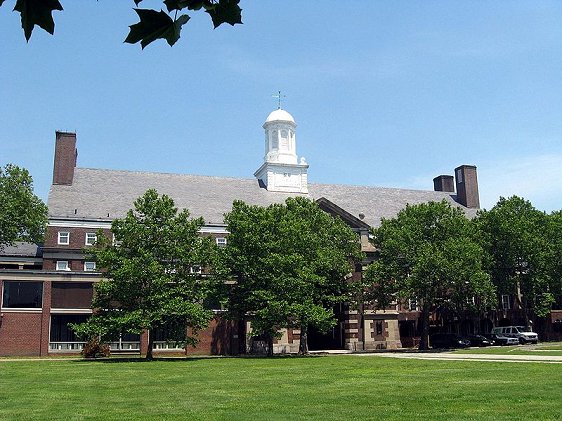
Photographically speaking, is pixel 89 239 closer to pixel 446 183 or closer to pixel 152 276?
pixel 152 276

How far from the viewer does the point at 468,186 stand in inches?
3014

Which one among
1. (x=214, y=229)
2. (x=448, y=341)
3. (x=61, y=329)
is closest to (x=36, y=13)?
(x=61, y=329)

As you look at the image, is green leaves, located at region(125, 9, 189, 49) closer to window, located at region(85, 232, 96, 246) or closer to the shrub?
the shrub

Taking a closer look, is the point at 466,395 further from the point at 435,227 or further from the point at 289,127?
the point at 289,127

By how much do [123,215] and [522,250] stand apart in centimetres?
3640

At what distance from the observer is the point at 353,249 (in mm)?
54656

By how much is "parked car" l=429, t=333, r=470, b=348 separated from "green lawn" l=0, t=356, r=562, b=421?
93.0 feet

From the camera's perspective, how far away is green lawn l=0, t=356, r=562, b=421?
14016mm

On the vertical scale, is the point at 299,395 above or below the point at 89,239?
below

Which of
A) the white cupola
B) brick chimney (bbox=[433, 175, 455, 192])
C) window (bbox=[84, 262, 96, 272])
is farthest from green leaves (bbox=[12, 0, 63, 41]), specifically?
brick chimney (bbox=[433, 175, 455, 192])

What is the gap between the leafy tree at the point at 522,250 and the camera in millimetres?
57969

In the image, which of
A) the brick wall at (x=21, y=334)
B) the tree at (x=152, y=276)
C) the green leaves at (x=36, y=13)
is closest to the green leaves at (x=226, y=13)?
the green leaves at (x=36, y=13)

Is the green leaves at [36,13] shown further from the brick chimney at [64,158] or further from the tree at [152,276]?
the brick chimney at [64,158]

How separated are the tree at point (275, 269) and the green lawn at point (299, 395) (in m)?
17.7
